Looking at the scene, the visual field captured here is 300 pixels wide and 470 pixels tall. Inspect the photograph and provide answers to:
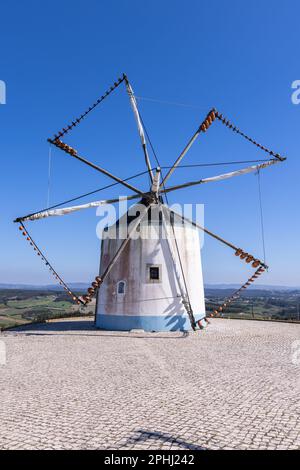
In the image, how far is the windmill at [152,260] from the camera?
20.7 m

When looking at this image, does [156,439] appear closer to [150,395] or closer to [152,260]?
[150,395]

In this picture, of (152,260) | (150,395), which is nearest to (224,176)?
(152,260)

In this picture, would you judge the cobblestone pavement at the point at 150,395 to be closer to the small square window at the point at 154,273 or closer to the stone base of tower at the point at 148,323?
the stone base of tower at the point at 148,323

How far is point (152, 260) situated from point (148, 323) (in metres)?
3.73

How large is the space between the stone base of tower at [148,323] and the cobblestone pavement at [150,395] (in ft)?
12.5

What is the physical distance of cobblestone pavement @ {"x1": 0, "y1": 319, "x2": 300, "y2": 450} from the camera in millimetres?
6312

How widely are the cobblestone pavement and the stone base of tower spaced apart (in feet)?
12.5

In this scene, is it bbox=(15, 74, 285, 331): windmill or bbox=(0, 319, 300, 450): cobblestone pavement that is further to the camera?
bbox=(15, 74, 285, 331): windmill

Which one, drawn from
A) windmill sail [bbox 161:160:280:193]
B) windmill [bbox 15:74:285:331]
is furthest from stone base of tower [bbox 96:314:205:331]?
windmill sail [bbox 161:160:280:193]

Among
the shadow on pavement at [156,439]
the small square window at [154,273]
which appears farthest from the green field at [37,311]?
the shadow on pavement at [156,439]

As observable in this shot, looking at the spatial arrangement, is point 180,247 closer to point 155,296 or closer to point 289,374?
point 155,296

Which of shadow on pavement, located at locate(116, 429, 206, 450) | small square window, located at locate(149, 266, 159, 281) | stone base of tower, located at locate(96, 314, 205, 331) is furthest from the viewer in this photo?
small square window, located at locate(149, 266, 159, 281)

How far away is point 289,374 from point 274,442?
5388 millimetres

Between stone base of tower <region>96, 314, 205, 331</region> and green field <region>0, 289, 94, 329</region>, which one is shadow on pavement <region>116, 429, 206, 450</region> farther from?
stone base of tower <region>96, 314, 205, 331</region>
